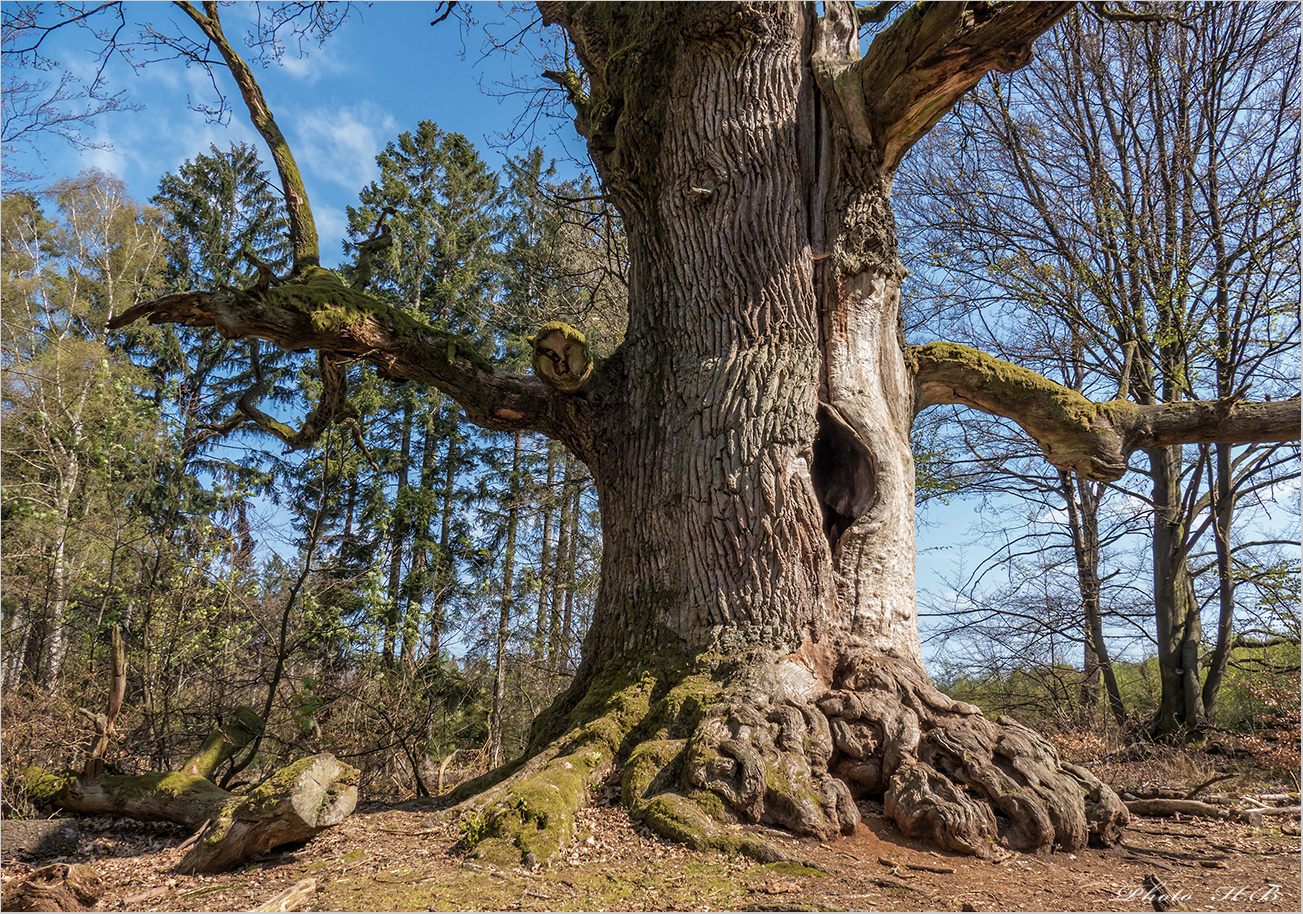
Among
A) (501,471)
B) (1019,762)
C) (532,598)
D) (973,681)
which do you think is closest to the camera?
(1019,762)

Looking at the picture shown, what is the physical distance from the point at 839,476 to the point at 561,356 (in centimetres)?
193

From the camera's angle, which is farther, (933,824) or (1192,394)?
(1192,394)

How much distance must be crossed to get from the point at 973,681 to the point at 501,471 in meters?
10.1

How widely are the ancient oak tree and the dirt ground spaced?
0.45 feet

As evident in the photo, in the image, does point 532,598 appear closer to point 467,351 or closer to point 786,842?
point 467,351

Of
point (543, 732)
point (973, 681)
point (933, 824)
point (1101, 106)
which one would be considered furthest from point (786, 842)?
point (1101, 106)

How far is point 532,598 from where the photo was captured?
43.0 ft

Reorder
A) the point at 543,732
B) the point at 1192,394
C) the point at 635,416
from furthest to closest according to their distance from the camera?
the point at 1192,394 → the point at 635,416 → the point at 543,732

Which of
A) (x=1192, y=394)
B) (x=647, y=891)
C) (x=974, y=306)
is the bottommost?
(x=647, y=891)

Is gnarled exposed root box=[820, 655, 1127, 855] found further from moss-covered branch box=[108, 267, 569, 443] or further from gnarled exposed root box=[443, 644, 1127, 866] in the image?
moss-covered branch box=[108, 267, 569, 443]

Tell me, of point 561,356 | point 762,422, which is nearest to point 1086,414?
point 762,422

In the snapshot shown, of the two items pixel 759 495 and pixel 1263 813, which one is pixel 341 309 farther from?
pixel 1263 813

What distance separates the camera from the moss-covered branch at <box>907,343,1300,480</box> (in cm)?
525

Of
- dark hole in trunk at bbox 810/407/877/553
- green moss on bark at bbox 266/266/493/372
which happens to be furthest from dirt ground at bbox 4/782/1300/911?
green moss on bark at bbox 266/266/493/372
